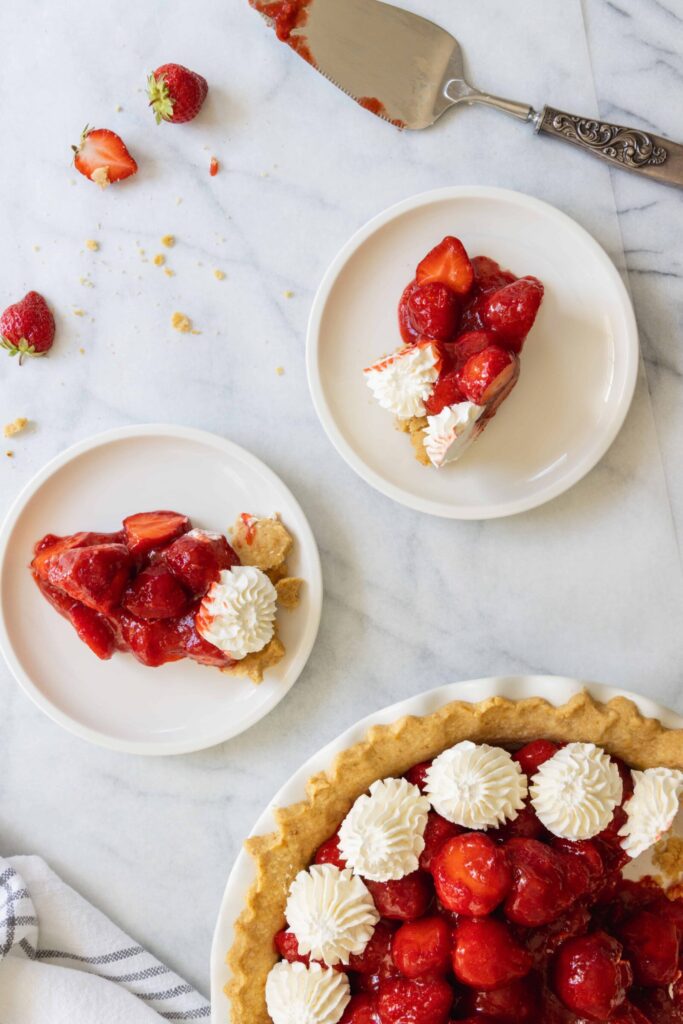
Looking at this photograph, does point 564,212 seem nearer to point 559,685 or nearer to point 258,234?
point 258,234

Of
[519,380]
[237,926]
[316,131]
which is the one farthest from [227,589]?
[316,131]

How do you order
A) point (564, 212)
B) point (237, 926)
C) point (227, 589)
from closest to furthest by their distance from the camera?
point (237, 926), point (227, 589), point (564, 212)

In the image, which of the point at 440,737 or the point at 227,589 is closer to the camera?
the point at 440,737

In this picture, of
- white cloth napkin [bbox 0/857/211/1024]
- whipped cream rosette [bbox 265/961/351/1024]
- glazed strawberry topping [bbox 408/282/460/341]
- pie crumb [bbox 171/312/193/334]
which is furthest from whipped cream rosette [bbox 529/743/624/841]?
pie crumb [bbox 171/312/193/334]

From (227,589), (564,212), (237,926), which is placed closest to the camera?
(237,926)

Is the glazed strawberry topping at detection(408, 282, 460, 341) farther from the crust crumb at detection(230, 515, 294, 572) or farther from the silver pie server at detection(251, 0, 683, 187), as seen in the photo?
the crust crumb at detection(230, 515, 294, 572)

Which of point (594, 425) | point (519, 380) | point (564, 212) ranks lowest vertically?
point (594, 425)

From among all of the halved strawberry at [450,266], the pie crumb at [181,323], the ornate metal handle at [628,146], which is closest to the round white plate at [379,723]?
the halved strawberry at [450,266]

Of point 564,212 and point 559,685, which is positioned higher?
point 564,212
